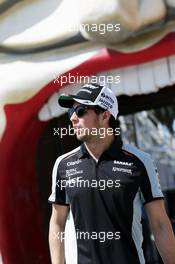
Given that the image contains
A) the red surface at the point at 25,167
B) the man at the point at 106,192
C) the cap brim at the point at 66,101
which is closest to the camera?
the man at the point at 106,192

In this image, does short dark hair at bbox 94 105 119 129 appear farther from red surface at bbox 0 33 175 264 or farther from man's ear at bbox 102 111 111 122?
red surface at bbox 0 33 175 264

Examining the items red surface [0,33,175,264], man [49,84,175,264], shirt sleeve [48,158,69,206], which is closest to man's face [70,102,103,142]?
man [49,84,175,264]

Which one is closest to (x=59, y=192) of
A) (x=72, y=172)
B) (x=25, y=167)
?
(x=72, y=172)

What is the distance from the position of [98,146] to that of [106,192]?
140 mm

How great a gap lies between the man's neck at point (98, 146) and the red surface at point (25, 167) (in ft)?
1.96

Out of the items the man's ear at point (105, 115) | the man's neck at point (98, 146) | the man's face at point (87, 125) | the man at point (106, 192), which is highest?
the man's ear at point (105, 115)

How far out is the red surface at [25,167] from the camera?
2.27 m

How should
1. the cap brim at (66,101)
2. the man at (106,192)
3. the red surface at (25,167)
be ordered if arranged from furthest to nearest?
the red surface at (25,167), the cap brim at (66,101), the man at (106,192)

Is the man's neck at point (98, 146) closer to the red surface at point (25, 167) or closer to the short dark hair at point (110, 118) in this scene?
the short dark hair at point (110, 118)

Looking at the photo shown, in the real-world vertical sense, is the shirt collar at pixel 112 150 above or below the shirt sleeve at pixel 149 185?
above

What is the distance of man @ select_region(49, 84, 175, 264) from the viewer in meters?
1.67

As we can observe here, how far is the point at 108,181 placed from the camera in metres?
1.67

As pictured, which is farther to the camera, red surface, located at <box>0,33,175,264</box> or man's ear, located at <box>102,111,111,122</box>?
red surface, located at <box>0,33,175,264</box>

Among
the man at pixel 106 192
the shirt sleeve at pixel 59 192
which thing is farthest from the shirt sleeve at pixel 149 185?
the shirt sleeve at pixel 59 192
